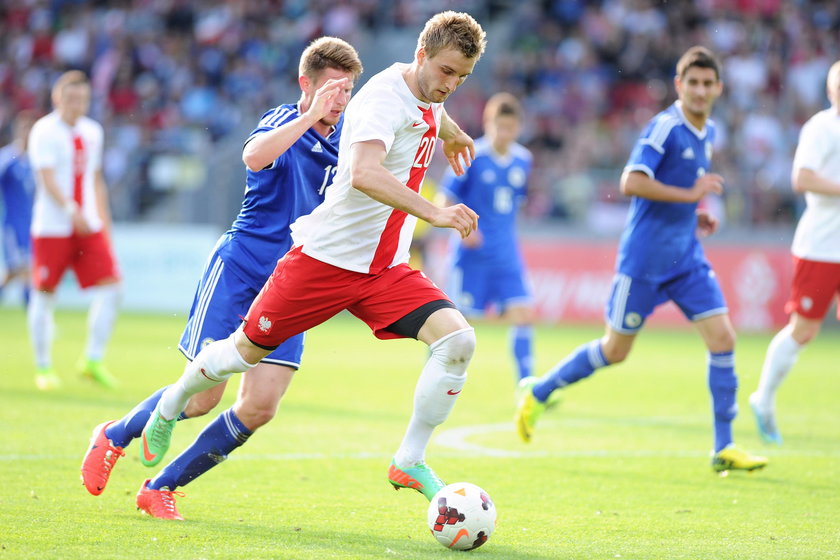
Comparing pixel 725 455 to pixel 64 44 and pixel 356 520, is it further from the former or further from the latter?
pixel 64 44

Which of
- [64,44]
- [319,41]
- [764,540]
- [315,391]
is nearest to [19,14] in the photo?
[64,44]

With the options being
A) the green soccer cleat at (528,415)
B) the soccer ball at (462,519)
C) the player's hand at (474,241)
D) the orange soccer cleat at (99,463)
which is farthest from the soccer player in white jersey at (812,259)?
the orange soccer cleat at (99,463)

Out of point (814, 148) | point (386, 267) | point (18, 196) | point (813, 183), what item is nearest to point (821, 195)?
point (813, 183)

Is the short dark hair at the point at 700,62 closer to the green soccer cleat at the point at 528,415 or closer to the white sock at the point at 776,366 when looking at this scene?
the white sock at the point at 776,366

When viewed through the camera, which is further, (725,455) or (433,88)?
(725,455)

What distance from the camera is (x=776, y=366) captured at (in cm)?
810

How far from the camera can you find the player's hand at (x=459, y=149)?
5.69 m

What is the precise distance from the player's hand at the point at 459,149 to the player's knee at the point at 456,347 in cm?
109

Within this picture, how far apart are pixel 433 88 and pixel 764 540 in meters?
2.48

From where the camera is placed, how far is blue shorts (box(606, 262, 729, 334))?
287 inches

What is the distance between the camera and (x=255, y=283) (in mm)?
5605

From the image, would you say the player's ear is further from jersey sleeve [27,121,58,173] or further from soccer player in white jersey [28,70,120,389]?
jersey sleeve [27,121,58,173]

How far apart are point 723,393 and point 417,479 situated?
281 cm

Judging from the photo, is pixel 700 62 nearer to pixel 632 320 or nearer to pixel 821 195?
pixel 821 195
